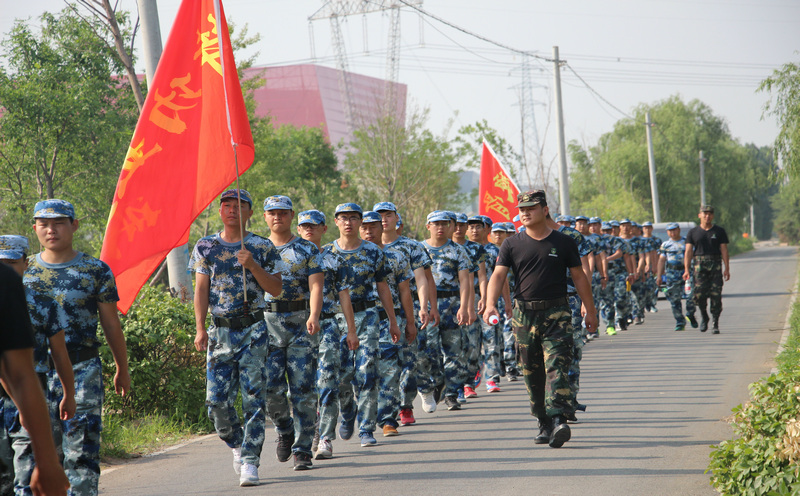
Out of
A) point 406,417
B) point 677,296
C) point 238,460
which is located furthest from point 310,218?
point 677,296

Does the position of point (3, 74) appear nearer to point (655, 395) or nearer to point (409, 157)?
point (655, 395)

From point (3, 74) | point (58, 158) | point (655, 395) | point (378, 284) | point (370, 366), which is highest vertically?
point (3, 74)

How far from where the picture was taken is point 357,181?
3716 centimetres

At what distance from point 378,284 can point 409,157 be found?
28.1m

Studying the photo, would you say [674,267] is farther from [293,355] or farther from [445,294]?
[293,355]

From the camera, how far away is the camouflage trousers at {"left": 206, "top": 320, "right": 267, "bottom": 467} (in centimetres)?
629

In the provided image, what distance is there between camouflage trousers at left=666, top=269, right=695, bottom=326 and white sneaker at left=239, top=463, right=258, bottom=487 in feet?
37.1

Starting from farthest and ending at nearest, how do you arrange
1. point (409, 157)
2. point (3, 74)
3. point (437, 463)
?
point (409, 157) < point (3, 74) < point (437, 463)

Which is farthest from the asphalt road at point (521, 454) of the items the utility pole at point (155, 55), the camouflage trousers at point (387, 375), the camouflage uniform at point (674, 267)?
the camouflage uniform at point (674, 267)

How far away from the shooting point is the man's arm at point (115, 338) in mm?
5320

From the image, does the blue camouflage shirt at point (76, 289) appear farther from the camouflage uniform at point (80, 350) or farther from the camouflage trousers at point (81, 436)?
the camouflage trousers at point (81, 436)

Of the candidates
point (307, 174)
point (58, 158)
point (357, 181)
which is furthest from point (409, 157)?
point (58, 158)

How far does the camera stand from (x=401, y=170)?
3441 cm

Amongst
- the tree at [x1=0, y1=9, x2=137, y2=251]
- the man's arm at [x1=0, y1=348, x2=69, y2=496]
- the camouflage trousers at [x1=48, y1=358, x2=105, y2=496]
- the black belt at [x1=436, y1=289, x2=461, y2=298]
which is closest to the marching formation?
the camouflage trousers at [x1=48, y1=358, x2=105, y2=496]
